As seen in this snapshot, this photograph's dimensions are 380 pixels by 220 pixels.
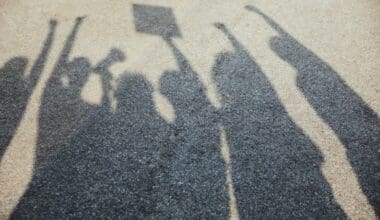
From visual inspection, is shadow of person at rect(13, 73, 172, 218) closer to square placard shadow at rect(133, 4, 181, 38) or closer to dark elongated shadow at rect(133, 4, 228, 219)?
dark elongated shadow at rect(133, 4, 228, 219)

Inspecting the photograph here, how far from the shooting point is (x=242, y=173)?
4.14 meters

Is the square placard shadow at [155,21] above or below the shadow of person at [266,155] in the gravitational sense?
above

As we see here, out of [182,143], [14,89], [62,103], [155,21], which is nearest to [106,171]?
[182,143]

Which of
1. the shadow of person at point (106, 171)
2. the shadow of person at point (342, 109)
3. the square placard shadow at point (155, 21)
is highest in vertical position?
the square placard shadow at point (155, 21)

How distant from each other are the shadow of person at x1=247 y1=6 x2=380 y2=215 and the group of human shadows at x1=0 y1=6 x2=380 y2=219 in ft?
0.05

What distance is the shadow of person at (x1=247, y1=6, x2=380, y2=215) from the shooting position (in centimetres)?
426

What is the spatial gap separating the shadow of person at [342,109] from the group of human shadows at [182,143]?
2cm

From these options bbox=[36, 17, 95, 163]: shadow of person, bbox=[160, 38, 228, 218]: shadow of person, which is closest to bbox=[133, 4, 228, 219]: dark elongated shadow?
bbox=[160, 38, 228, 218]: shadow of person

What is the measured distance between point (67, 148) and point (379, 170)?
3.91m

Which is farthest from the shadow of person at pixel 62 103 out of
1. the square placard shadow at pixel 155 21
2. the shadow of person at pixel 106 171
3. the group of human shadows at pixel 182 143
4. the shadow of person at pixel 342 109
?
the shadow of person at pixel 342 109

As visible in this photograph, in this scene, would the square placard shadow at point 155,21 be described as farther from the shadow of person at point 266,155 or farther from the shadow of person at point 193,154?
the shadow of person at point 266,155

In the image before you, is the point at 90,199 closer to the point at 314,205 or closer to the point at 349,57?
the point at 314,205

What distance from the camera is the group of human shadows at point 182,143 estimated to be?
3.85m

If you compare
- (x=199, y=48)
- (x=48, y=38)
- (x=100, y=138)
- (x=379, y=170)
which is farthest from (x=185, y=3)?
(x=379, y=170)
